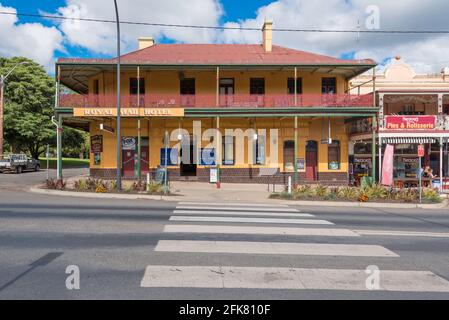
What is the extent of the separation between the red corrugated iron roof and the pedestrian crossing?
14038 millimetres

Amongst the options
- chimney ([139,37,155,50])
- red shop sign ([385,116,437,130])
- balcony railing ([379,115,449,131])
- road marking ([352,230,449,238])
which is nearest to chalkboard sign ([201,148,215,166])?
chimney ([139,37,155,50])

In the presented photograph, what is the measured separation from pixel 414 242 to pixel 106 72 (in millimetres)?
20457

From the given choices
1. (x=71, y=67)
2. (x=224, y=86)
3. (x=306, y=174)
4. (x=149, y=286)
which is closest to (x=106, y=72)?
(x=71, y=67)

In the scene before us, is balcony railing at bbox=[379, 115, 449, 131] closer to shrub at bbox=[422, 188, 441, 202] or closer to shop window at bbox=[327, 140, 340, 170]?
shop window at bbox=[327, 140, 340, 170]

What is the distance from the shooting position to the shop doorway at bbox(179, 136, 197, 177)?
78.2 ft

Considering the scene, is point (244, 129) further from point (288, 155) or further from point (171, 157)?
point (171, 157)

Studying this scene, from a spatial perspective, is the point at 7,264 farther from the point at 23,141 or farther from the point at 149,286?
the point at 23,141

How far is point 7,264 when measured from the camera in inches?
223

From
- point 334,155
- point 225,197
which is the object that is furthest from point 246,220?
point 334,155

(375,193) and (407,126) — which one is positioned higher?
(407,126)

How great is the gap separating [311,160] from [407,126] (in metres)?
5.96

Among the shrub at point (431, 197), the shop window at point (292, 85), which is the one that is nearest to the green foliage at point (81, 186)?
the shop window at point (292, 85)

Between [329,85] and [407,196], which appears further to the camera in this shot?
[329,85]

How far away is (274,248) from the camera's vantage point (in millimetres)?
6941
